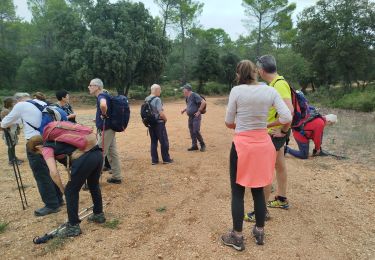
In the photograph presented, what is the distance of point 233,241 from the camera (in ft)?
11.7

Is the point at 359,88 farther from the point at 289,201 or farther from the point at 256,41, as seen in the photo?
the point at 289,201

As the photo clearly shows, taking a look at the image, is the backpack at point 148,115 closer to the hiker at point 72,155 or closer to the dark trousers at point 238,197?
the hiker at point 72,155

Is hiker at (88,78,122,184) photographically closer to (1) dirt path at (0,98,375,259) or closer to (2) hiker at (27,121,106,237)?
(1) dirt path at (0,98,375,259)

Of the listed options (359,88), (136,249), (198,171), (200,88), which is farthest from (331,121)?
(200,88)

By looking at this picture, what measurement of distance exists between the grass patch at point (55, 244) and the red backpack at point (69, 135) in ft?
3.34

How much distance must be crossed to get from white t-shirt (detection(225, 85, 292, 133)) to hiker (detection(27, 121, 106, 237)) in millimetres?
1510

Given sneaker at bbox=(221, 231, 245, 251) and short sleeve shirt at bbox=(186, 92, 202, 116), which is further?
short sleeve shirt at bbox=(186, 92, 202, 116)

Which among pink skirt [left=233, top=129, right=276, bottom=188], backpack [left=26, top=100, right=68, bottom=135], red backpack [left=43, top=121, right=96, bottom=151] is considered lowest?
pink skirt [left=233, top=129, right=276, bottom=188]

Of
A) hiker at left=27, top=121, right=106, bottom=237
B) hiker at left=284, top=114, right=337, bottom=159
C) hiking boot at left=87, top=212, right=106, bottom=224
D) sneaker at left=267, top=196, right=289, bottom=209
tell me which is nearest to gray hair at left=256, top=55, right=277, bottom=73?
sneaker at left=267, top=196, right=289, bottom=209

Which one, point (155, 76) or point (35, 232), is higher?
point (155, 76)

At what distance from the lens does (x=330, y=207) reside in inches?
187

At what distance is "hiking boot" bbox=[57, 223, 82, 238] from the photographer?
Result: 3807mm

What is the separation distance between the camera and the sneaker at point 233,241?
11.6ft

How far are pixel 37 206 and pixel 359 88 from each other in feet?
87.0
